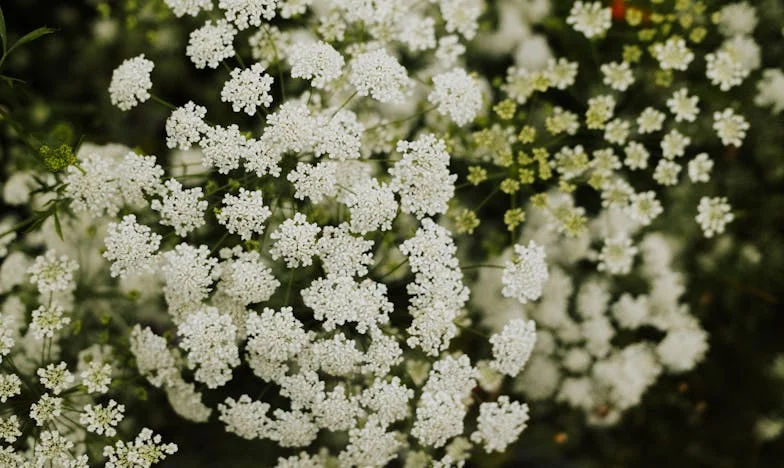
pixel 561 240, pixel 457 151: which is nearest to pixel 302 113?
pixel 457 151

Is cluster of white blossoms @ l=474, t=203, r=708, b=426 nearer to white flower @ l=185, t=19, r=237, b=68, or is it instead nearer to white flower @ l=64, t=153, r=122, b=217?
white flower @ l=185, t=19, r=237, b=68

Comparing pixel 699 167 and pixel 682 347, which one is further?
pixel 682 347

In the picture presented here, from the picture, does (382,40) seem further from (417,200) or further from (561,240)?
(561,240)

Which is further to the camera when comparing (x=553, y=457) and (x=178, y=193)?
(x=553, y=457)

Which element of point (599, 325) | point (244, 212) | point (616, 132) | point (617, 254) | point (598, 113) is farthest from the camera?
point (599, 325)

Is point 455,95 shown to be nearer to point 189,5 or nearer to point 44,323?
point 189,5

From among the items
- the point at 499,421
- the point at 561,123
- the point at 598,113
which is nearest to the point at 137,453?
the point at 499,421

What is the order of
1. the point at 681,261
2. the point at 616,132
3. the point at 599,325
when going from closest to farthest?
the point at 616,132 → the point at 599,325 → the point at 681,261
